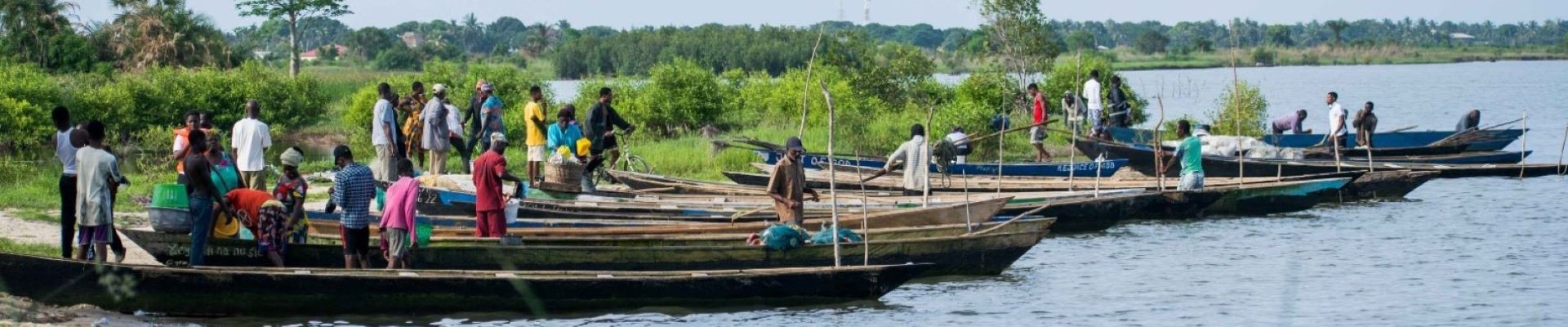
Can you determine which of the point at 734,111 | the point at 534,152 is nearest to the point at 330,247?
the point at 534,152

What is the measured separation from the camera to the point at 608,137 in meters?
17.9

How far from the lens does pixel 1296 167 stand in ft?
67.4

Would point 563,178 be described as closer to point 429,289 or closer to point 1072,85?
point 429,289

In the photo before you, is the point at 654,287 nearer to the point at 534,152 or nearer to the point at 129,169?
the point at 534,152

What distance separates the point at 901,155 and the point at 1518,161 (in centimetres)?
1226

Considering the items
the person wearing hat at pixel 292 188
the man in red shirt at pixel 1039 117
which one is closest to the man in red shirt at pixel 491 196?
the person wearing hat at pixel 292 188

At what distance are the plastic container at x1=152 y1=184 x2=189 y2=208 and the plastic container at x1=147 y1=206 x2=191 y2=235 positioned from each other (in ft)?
0.08

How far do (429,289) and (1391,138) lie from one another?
17686 mm

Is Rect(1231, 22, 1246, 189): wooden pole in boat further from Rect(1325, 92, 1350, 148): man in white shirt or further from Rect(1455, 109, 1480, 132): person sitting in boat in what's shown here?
Rect(1455, 109, 1480, 132): person sitting in boat

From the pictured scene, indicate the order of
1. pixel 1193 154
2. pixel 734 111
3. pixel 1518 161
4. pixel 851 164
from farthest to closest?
1. pixel 734 111
2. pixel 1518 161
3. pixel 851 164
4. pixel 1193 154

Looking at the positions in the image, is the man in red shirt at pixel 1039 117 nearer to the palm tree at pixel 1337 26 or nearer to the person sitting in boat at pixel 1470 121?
the person sitting in boat at pixel 1470 121

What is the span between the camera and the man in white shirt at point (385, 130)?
611 inches

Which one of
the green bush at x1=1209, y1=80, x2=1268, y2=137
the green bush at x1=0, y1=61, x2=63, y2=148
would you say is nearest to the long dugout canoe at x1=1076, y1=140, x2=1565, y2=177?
the green bush at x1=1209, y1=80, x2=1268, y2=137

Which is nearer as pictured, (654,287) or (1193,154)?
(654,287)
